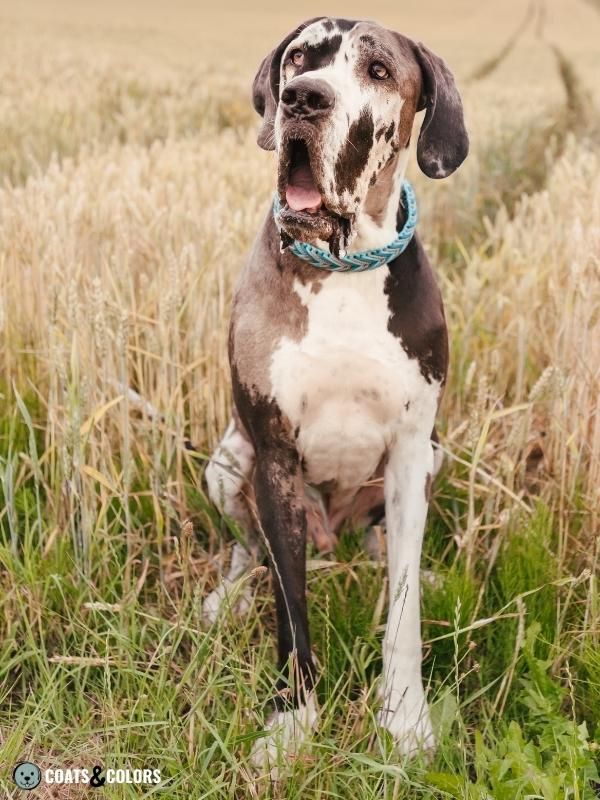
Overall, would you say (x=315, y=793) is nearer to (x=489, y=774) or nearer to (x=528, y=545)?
(x=489, y=774)

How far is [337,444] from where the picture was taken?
2736 millimetres

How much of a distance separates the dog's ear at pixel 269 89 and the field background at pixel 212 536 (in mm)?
565

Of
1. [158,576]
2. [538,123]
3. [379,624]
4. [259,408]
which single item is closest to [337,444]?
[259,408]

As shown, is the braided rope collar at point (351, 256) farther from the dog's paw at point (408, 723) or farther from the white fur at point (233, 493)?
the dog's paw at point (408, 723)

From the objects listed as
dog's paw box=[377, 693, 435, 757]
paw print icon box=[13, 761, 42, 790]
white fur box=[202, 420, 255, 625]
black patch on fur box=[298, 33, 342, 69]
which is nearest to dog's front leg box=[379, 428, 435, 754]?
dog's paw box=[377, 693, 435, 757]

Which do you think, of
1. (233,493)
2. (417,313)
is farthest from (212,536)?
(417,313)

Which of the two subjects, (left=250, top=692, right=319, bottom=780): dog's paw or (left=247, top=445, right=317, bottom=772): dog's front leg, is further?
(left=247, top=445, right=317, bottom=772): dog's front leg

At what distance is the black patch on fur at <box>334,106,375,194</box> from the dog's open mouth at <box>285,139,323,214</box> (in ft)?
0.22

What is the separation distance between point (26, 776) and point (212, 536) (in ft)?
3.79

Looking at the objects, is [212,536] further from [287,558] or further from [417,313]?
[417,313]

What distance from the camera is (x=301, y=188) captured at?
2398 millimetres

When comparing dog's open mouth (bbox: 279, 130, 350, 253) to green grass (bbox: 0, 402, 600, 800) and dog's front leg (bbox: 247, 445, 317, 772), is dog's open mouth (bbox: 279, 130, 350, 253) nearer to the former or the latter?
dog's front leg (bbox: 247, 445, 317, 772)

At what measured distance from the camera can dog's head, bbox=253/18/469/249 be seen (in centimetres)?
225

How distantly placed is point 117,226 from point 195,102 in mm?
7568
